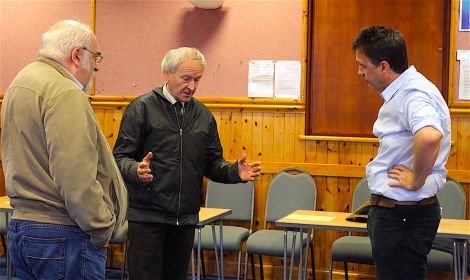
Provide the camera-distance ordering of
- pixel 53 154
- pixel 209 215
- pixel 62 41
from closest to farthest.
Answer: pixel 53 154 → pixel 62 41 → pixel 209 215

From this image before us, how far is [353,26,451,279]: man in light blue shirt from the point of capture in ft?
8.43

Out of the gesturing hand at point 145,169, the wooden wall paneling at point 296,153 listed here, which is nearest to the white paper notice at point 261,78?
the wooden wall paneling at point 296,153

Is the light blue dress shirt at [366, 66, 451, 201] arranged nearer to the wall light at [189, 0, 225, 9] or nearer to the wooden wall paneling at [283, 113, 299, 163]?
the wooden wall paneling at [283, 113, 299, 163]

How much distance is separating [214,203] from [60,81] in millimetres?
3577

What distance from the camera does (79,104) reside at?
2.27m

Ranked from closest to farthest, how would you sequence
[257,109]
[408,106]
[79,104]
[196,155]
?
[79,104] → [408,106] → [196,155] → [257,109]

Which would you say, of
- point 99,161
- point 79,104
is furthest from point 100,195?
point 79,104

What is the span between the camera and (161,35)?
601 cm

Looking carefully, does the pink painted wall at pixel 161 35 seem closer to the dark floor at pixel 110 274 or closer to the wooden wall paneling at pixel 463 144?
the wooden wall paneling at pixel 463 144

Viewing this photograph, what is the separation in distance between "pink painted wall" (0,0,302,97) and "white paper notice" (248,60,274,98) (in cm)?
5

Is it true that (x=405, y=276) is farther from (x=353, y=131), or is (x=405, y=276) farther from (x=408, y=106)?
(x=353, y=131)

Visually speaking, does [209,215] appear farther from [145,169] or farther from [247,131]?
[145,169]

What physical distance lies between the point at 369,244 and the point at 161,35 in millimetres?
2630

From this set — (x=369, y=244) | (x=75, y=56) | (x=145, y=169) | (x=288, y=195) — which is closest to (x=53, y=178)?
(x=75, y=56)
